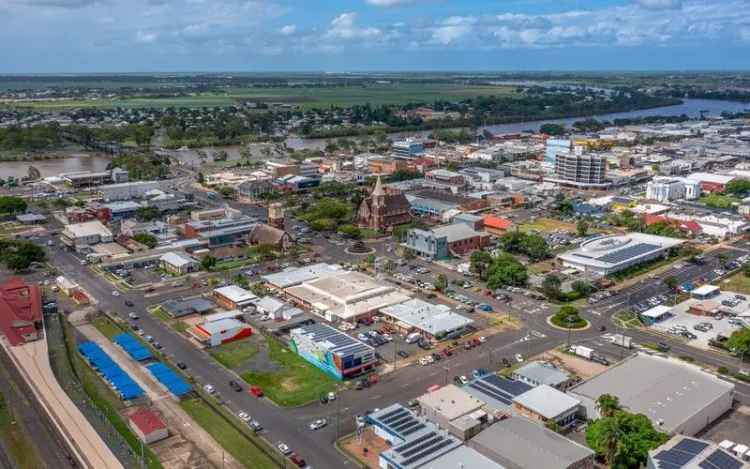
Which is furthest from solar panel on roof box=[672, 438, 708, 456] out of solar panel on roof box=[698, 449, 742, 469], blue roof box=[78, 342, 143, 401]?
blue roof box=[78, 342, 143, 401]

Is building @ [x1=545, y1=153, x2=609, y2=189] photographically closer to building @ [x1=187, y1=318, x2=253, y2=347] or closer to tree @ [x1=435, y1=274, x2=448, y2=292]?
tree @ [x1=435, y1=274, x2=448, y2=292]

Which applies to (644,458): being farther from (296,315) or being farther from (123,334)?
(123,334)

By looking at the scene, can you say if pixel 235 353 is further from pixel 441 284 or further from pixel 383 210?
pixel 383 210

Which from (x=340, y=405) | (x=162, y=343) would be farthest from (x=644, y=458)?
(x=162, y=343)

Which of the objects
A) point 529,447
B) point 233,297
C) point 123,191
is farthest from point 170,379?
point 123,191

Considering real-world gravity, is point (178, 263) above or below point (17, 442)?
above

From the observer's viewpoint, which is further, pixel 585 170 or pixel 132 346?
pixel 585 170

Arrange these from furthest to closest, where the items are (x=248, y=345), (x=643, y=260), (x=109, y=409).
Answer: (x=643, y=260) < (x=248, y=345) < (x=109, y=409)
